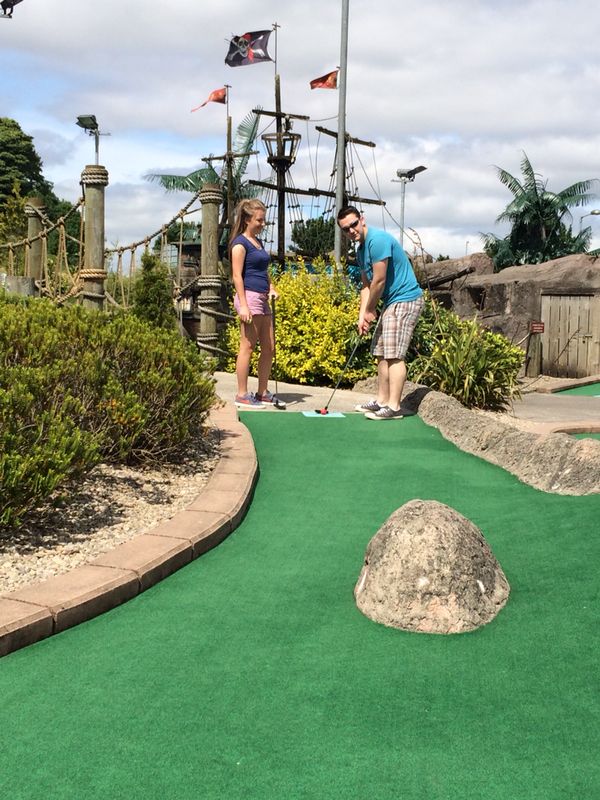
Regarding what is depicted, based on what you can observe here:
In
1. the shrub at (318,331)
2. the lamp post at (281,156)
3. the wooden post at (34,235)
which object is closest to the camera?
the shrub at (318,331)

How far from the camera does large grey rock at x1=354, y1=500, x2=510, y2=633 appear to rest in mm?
3127

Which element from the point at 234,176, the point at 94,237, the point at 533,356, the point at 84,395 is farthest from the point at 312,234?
the point at 84,395

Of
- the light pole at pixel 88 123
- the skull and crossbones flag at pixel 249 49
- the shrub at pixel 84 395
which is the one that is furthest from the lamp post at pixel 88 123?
the shrub at pixel 84 395

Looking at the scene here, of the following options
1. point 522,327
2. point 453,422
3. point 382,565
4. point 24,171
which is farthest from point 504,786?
point 24,171

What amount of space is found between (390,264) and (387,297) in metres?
0.31

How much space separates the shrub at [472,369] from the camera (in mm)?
8688

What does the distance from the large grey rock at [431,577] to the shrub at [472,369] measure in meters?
5.36

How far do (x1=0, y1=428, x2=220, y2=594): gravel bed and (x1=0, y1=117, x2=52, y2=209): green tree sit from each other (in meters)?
46.8

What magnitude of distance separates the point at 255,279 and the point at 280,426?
144 centimetres

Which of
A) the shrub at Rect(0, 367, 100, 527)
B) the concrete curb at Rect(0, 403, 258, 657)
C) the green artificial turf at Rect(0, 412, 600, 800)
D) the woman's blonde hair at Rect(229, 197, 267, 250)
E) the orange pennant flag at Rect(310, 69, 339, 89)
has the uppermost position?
the orange pennant flag at Rect(310, 69, 339, 89)

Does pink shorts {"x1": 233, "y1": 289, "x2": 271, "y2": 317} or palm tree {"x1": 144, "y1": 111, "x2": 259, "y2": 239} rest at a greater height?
palm tree {"x1": 144, "y1": 111, "x2": 259, "y2": 239}

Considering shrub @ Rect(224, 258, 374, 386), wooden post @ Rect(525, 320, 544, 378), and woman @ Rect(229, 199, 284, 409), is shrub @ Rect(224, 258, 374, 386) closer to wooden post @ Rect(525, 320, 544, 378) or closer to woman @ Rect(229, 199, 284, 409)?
woman @ Rect(229, 199, 284, 409)

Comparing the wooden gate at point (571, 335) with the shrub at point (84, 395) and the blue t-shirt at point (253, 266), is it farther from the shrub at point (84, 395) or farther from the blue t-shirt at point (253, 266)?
the shrub at point (84, 395)

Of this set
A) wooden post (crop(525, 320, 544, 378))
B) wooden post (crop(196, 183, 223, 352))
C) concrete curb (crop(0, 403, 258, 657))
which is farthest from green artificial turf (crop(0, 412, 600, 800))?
wooden post (crop(525, 320, 544, 378))
